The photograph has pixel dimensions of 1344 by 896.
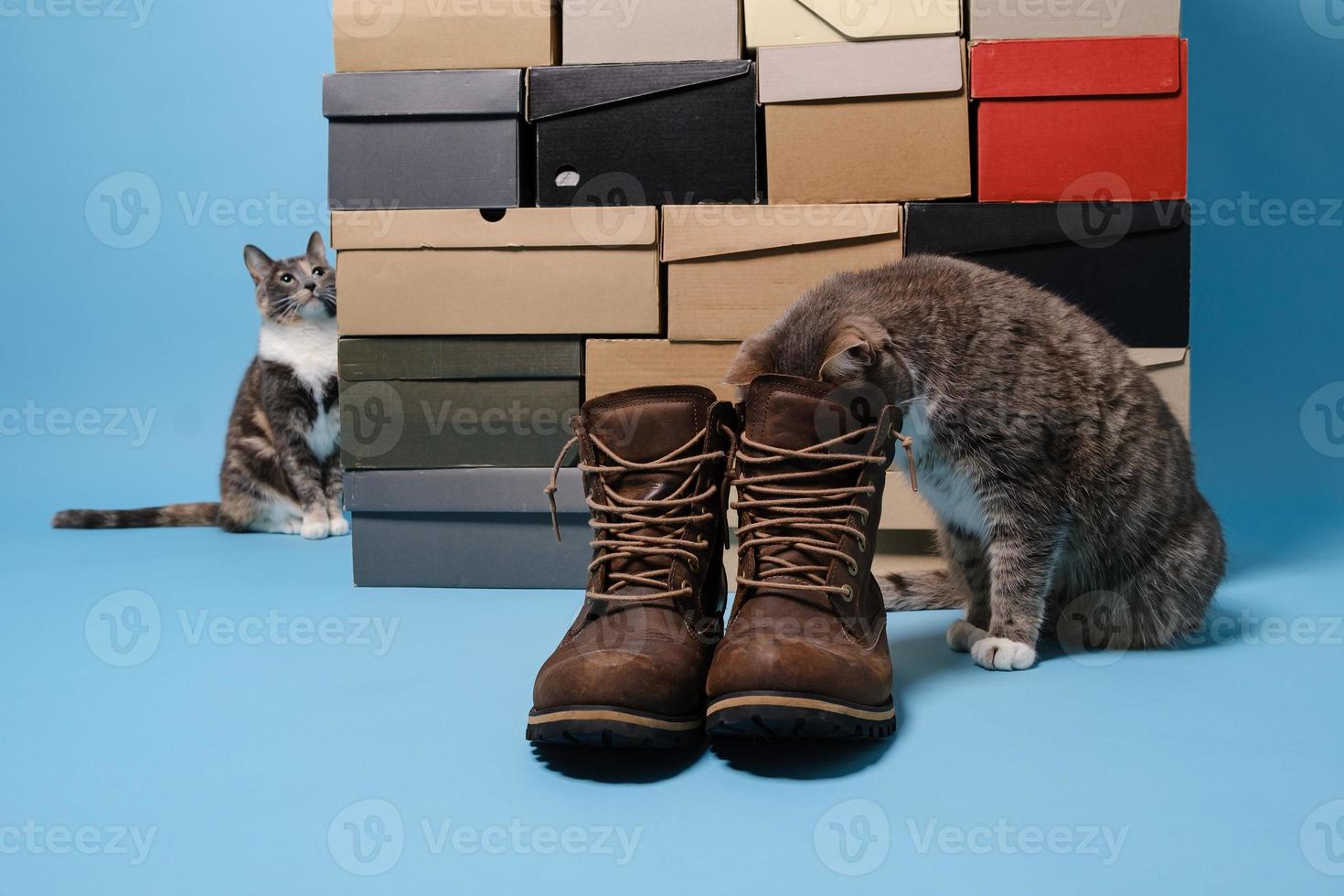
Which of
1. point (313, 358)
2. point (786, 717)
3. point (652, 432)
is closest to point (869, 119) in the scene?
point (652, 432)

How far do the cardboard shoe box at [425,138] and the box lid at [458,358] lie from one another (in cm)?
27

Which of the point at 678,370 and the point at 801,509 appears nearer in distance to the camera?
the point at 801,509

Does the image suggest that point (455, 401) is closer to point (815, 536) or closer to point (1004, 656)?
point (815, 536)

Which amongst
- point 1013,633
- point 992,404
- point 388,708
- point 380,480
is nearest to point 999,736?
point 1013,633

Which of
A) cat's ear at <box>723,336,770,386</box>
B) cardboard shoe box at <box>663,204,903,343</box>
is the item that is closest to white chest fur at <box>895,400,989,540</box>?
cat's ear at <box>723,336,770,386</box>

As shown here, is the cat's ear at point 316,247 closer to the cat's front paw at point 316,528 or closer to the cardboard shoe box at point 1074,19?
the cat's front paw at point 316,528

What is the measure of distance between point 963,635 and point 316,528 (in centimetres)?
178

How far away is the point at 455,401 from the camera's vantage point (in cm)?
219

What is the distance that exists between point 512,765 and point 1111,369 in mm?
1092

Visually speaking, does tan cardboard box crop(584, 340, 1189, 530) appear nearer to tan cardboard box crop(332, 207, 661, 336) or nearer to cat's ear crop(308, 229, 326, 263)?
tan cardboard box crop(332, 207, 661, 336)

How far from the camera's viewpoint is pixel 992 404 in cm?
162

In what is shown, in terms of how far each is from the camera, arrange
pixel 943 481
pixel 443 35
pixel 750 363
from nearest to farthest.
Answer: pixel 750 363
pixel 943 481
pixel 443 35

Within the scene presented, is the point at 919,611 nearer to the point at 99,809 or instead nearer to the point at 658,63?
the point at 658,63

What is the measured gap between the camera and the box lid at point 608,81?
6.82 feet
